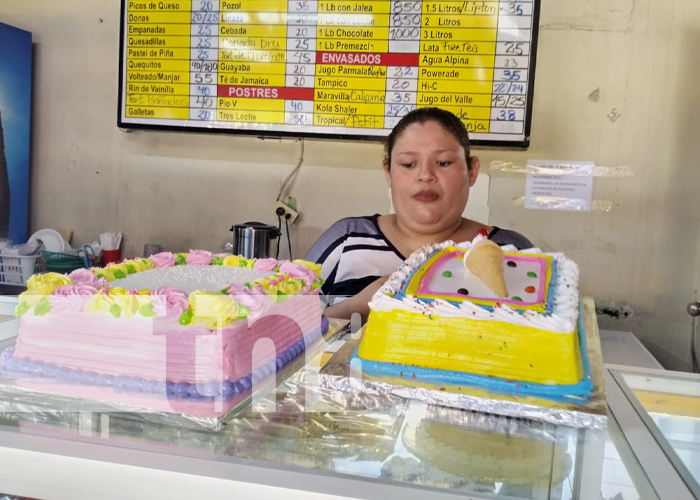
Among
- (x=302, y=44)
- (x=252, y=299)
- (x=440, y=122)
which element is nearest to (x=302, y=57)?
(x=302, y=44)

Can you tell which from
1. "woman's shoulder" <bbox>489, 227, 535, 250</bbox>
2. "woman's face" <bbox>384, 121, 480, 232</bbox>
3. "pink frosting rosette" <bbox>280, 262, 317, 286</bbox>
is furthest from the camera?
"woman's shoulder" <bbox>489, 227, 535, 250</bbox>

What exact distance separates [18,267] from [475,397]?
2.20 m

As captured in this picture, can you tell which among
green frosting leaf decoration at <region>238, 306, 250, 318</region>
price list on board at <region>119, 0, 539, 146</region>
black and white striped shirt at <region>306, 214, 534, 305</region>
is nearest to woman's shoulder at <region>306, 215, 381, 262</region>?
black and white striped shirt at <region>306, 214, 534, 305</region>

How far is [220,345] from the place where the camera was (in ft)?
2.48


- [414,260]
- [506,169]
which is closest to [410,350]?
[414,260]

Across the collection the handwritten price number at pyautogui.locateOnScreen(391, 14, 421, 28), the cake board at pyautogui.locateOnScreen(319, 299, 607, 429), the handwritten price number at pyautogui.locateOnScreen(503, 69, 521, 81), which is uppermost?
the handwritten price number at pyautogui.locateOnScreen(391, 14, 421, 28)

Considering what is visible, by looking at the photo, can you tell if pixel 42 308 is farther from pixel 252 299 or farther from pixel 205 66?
pixel 205 66

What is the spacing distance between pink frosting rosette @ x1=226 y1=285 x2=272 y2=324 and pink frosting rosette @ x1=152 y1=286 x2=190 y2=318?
0.21ft

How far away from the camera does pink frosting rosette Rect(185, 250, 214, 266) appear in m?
1.10

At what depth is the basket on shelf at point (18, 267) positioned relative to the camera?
230 cm

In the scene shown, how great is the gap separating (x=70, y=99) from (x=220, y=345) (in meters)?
2.35

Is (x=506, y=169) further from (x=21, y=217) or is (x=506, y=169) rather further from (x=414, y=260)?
(x=21, y=217)

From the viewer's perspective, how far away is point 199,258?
1.13 meters

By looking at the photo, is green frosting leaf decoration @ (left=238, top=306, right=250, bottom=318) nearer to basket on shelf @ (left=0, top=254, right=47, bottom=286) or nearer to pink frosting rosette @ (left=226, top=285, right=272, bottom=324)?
pink frosting rosette @ (left=226, top=285, right=272, bottom=324)
